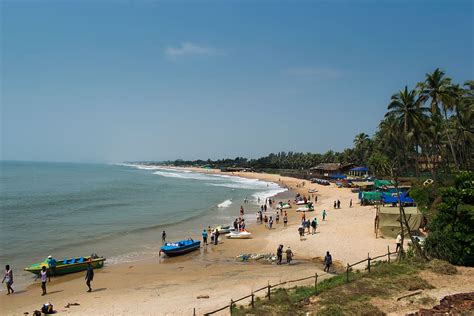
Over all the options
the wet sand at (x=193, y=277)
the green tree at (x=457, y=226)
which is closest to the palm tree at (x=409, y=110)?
the wet sand at (x=193, y=277)

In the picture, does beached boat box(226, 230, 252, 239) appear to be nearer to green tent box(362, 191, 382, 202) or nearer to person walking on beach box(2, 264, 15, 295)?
person walking on beach box(2, 264, 15, 295)

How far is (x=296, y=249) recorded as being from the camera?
23.0 metres

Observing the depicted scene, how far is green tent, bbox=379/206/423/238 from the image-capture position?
73.2ft

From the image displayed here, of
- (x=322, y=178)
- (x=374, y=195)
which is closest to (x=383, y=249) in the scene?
(x=374, y=195)

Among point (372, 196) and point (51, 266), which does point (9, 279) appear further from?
point (372, 196)

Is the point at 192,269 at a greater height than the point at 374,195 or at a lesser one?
lesser

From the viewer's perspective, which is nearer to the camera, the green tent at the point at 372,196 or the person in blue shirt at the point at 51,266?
the person in blue shirt at the point at 51,266

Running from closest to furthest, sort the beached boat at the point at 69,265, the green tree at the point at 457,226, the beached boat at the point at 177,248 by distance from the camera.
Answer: the green tree at the point at 457,226 → the beached boat at the point at 69,265 → the beached boat at the point at 177,248

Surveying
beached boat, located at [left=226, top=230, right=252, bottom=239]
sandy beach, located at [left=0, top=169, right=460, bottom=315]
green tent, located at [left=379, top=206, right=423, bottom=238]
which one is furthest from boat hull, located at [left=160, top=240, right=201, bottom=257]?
green tent, located at [left=379, top=206, right=423, bottom=238]

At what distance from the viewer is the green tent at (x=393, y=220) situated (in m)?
22.3

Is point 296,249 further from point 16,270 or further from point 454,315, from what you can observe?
point 16,270

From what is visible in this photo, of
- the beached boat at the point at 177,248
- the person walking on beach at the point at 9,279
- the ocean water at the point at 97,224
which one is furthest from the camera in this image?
the ocean water at the point at 97,224

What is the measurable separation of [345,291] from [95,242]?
67.1 feet

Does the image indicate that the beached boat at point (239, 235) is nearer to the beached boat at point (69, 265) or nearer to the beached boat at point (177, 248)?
the beached boat at point (177, 248)
